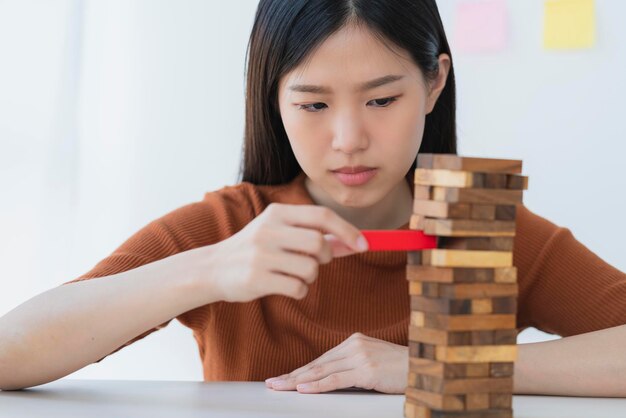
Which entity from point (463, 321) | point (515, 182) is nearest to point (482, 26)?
point (515, 182)

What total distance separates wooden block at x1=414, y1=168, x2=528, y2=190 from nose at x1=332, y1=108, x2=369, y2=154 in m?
0.38

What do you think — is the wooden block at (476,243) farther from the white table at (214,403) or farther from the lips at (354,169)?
the lips at (354,169)

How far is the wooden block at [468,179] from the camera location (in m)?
1.10

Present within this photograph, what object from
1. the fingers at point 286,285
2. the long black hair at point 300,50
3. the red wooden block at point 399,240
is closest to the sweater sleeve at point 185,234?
the long black hair at point 300,50

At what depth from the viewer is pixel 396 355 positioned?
1468 millimetres

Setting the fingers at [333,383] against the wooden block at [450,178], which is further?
the fingers at [333,383]

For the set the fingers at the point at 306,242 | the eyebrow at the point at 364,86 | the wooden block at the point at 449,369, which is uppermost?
the eyebrow at the point at 364,86

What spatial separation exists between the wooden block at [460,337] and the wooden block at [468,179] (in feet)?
0.57

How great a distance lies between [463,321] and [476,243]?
0.10 m

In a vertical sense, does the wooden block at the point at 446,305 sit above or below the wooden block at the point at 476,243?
below

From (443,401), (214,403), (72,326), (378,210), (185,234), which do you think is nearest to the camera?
(443,401)

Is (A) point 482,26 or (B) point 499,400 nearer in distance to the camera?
(B) point 499,400

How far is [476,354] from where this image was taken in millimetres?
1116

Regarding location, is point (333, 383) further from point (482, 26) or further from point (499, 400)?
point (482, 26)
